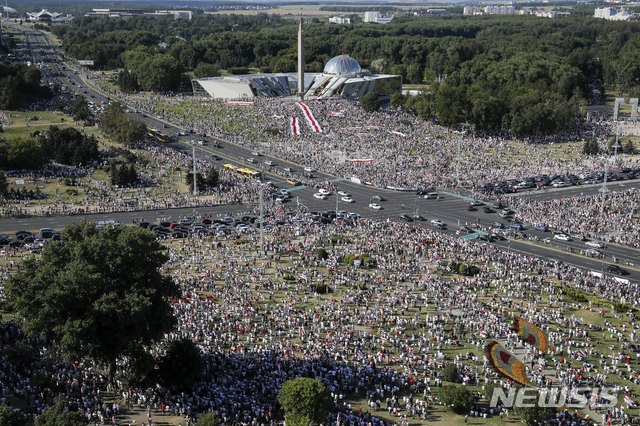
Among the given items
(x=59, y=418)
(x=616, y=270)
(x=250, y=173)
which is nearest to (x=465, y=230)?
(x=616, y=270)

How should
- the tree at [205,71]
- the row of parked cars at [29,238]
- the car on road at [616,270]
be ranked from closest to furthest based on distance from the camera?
the car on road at [616,270]
the row of parked cars at [29,238]
the tree at [205,71]

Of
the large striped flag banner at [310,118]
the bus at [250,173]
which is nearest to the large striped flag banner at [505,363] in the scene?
the bus at [250,173]

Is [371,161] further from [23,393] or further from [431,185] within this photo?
[23,393]

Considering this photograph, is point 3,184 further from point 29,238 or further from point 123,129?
point 123,129

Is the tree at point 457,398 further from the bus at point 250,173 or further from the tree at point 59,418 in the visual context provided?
the bus at point 250,173

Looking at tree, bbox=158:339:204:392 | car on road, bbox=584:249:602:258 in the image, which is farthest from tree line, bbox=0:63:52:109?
tree, bbox=158:339:204:392

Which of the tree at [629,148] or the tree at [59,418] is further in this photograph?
the tree at [629,148]
